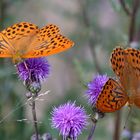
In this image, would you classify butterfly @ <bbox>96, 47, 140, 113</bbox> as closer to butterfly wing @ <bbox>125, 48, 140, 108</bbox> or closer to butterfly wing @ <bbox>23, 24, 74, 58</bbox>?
butterfly wing @ <bbox>125, 48, 140, 108</bbox>

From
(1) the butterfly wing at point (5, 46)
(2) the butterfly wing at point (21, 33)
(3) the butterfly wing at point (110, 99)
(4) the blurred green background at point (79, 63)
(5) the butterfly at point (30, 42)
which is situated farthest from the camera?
(4) the blurred green background at point (79, 63)

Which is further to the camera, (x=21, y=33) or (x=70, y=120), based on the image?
(x=21, y=33)

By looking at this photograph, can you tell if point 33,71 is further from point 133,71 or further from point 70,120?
point 133,71

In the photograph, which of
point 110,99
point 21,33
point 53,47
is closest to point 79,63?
→ point 21,33

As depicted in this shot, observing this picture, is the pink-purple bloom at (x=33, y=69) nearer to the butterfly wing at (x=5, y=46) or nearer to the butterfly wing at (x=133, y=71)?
the butterfly wing at (x=5, y=46)

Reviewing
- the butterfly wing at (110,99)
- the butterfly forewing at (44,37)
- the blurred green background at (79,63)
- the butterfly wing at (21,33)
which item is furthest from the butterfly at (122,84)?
the blurred green background at (79,63)

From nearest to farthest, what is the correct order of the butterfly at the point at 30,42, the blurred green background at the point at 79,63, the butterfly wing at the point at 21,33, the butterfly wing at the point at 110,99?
the butterfly wing at the point at 110,99
the butterfly at the point at 30,42
the butterfly wing at the point at 21,33
the blurred green background at the point at 79,63

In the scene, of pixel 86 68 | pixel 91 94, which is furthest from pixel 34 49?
pixel 86 68
